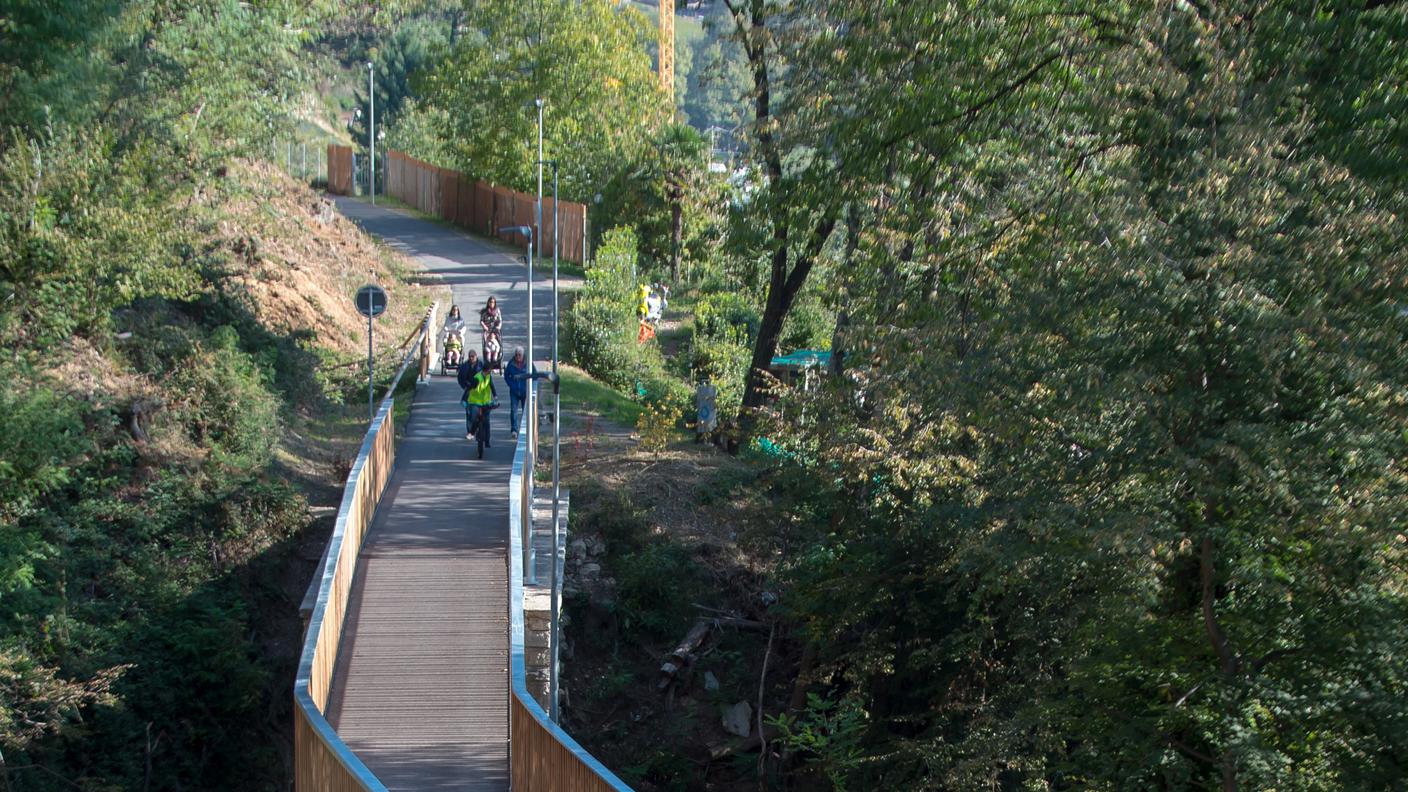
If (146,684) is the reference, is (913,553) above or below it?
above

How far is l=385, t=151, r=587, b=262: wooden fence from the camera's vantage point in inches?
1998

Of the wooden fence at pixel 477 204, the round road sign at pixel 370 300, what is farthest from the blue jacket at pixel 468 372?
the wooden fence at pixel 477 204

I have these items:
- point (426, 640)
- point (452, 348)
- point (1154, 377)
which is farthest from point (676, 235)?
point (1154, 377)

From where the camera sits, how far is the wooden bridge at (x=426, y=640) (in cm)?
1202

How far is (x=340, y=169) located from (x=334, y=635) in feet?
186

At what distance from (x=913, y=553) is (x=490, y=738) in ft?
18.0

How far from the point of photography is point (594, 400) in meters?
31.1

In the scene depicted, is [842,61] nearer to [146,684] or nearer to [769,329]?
[769,329]

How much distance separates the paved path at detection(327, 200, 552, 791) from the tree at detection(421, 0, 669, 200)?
28.0 meters

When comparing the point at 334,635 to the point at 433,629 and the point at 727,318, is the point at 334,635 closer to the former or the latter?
the point at 433,629

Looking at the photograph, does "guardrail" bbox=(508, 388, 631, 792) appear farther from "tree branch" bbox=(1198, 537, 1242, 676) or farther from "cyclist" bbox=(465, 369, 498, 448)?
"cyclist" bbox=(465, 369, 498, 448)

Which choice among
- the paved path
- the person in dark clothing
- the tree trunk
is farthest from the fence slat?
the paved path

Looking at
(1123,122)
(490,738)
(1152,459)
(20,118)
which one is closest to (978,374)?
(1152,459)

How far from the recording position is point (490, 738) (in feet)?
46.4
